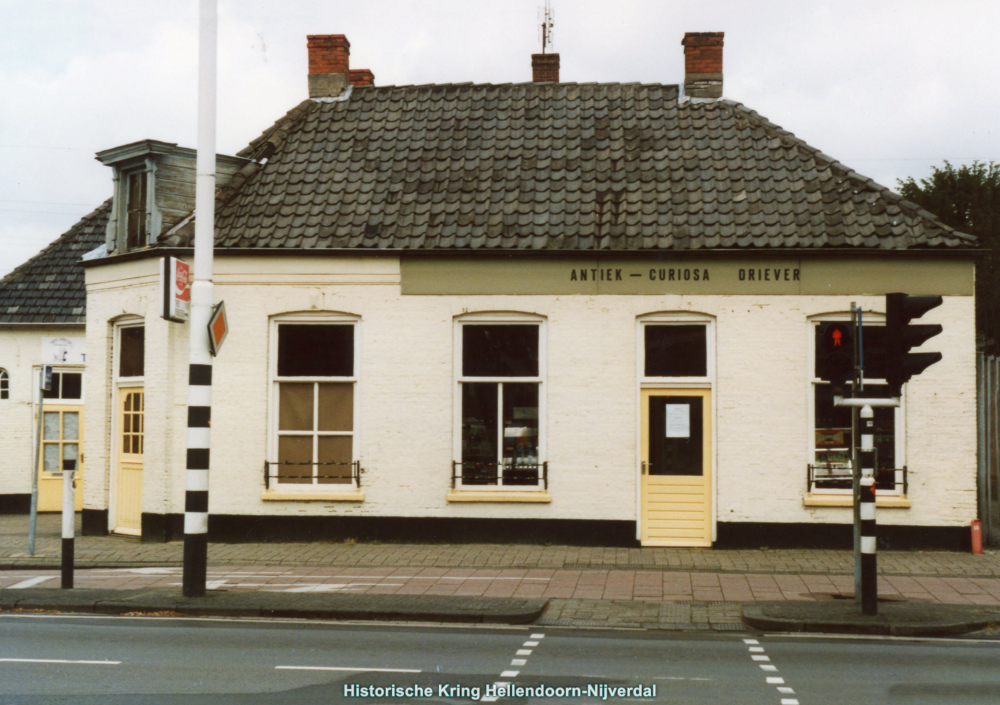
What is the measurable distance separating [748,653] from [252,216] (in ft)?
33.5

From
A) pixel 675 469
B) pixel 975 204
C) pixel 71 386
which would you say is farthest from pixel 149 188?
pixel 975 204

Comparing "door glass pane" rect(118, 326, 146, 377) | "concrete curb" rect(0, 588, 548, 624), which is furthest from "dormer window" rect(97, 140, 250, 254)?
"concrete curb" rect(0, 588, 548, 624)

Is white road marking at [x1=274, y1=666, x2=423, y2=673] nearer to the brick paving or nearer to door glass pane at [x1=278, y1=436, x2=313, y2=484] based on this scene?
the brick paving

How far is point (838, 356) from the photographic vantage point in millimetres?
9719

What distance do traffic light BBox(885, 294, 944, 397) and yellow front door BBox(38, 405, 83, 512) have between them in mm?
14916

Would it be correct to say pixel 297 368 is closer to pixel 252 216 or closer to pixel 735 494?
pixel 252 216

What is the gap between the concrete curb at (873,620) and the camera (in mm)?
8938

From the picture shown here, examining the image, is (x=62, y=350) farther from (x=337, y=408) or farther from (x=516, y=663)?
(x=516, y=663)

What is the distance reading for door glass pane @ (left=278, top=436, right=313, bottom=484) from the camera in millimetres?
14898

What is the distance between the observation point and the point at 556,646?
323 inches

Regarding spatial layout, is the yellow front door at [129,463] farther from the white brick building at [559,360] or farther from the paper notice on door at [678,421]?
the paper notice on door at [678,421]

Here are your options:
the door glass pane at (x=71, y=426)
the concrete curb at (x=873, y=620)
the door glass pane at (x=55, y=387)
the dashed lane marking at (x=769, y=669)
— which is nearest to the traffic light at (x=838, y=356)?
the concrete curb at (x=873, y=620)

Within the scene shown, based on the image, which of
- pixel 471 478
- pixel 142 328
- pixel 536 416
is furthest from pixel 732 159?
pixel 142 328

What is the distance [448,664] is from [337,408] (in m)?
7.93
